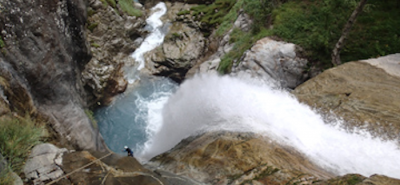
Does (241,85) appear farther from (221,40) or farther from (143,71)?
(143,71)

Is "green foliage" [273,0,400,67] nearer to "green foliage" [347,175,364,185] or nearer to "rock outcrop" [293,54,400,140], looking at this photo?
"rock outcrop" [293,54,400,140]

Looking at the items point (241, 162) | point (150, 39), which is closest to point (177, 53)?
point (150, 39)

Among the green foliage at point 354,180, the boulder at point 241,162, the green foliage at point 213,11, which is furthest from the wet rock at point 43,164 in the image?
the green foliage at point 213,11

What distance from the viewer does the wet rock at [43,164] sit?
626 centimetres

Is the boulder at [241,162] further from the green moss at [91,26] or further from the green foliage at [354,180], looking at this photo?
the green moss at [91,26]

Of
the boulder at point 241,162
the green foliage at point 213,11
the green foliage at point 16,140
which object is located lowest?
the boulder at point 241,162

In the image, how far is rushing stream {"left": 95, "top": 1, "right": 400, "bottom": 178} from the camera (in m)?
8.17

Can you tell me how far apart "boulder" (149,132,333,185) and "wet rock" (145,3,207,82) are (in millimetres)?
14494

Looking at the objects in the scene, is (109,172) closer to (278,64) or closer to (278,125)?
(278,125)

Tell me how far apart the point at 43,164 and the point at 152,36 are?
21.7 m

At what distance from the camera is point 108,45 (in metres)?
22.3

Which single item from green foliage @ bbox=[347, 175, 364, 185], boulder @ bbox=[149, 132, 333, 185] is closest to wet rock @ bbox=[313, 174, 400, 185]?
green foliage @ bbox=[347, 175, 364, 185]

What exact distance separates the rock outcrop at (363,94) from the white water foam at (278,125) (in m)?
0.48

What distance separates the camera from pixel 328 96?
10.6 meters
